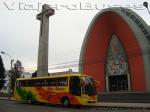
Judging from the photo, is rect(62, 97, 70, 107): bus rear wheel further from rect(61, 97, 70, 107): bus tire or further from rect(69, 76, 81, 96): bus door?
rect(69, 76, 81, 96): bus door

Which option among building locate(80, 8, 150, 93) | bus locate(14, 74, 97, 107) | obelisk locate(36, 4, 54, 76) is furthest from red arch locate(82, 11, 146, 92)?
bus locate(14, 74, 97, 107)

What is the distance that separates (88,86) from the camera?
27375 millimetres

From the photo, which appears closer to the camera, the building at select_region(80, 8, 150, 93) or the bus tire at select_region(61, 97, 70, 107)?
the bus tire at select_region(61, 97, 70, 107)

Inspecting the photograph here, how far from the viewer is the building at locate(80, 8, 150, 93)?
164 feet

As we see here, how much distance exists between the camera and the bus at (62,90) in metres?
27.1

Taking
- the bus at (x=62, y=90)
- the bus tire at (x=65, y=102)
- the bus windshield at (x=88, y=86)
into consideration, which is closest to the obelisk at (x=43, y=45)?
the bus at (x=62, y=90)

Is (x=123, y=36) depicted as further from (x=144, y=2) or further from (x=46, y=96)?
(x=144, y=2)

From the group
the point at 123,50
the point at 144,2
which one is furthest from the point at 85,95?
the point at 123,50

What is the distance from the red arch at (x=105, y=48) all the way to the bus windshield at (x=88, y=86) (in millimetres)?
23127

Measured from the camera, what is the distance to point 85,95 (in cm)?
2692

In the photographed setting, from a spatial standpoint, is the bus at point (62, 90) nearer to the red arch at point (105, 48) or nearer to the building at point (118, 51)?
the building at point (118, 51)

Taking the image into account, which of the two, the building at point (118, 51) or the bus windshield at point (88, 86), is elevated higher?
the building at point (118, 51)

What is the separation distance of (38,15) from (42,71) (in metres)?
14.4

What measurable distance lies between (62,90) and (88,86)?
9.48 ft
